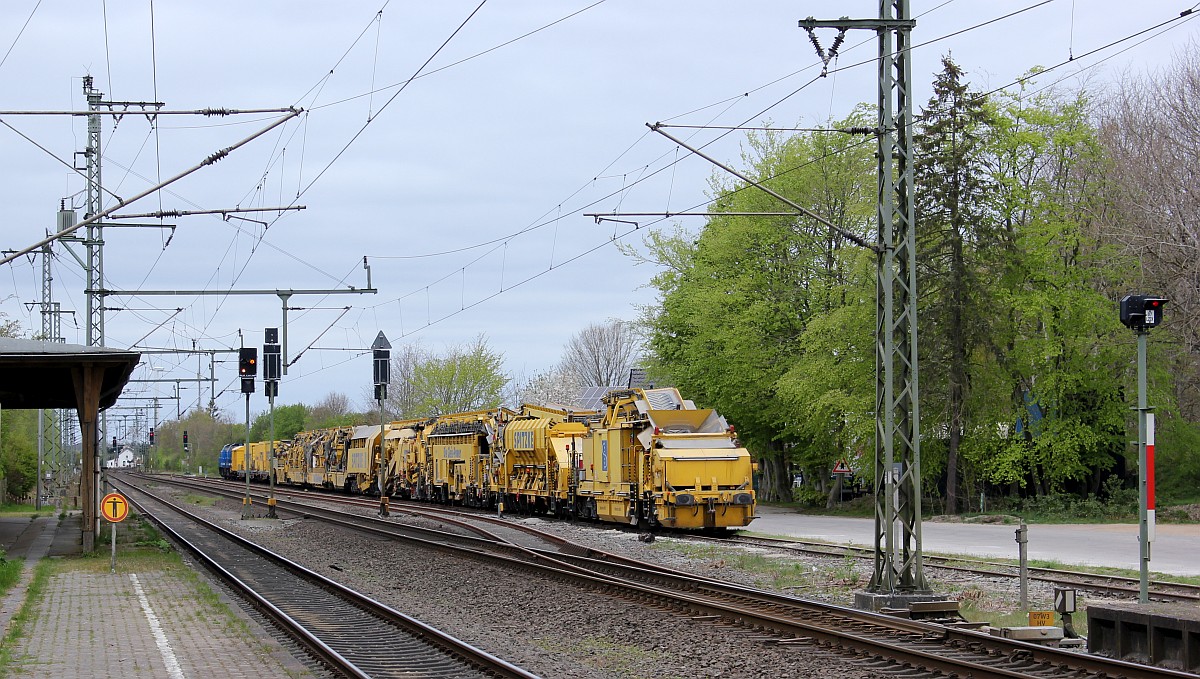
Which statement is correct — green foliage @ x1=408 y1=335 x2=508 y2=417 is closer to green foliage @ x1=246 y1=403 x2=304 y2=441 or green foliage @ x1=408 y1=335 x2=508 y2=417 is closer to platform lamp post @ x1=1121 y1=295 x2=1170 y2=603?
green foliage @ x1=246 y1=403 x2=304 y2=441

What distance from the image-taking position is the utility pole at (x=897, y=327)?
15.8 m

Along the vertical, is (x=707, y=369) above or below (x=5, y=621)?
above

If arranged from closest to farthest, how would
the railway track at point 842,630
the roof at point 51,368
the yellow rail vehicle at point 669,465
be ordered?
the railway track at point 842,630, the roof at point 51,368, the yellow rail vehicle at point 669,465

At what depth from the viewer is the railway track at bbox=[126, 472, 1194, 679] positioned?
11.2 m

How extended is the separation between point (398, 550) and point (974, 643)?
16.4 metres

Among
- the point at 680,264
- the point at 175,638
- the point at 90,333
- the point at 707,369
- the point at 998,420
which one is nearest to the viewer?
the point at 175,638

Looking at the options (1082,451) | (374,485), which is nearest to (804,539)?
(1082,451)

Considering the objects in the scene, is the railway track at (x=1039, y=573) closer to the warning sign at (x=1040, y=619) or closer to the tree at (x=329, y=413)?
the warning sign at (x=1040, y=619)

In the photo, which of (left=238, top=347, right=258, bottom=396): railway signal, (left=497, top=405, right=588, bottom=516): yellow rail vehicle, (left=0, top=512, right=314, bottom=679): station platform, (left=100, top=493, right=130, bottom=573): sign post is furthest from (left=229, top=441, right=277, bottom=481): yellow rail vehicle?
(left=0, top=512, right=314, bottom=679): station platform

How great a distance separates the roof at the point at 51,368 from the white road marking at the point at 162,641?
6.66 metres

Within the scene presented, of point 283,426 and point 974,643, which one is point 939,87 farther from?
point 283,426

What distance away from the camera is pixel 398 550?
26906 millimetres

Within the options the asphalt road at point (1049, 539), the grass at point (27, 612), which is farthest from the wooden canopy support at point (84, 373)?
the asphalt road at point (1049, 539)

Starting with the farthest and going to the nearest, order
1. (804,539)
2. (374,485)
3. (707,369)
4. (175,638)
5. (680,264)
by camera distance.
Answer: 1. (374,485)
2. (680,264)
3. (707,369)
4. (804,539)
5. (175,638)
